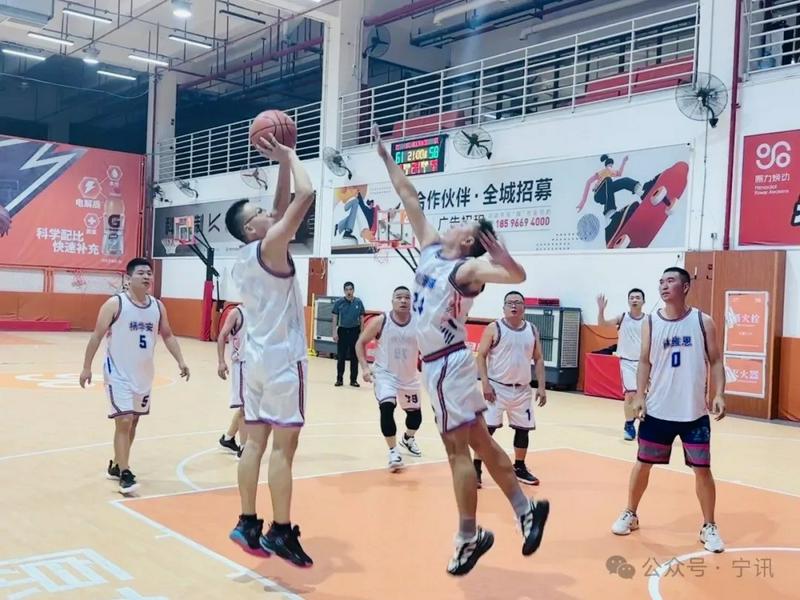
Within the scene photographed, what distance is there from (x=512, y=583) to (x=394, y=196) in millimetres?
13832

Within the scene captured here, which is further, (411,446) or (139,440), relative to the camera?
(139,440)

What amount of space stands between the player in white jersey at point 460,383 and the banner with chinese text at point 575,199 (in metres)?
8.99

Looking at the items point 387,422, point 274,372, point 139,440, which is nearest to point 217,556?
point 274,372

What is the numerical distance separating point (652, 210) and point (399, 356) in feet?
24.1

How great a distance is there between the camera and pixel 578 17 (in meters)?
18.0

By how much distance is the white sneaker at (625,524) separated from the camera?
518cm

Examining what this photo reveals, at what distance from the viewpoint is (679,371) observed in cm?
500

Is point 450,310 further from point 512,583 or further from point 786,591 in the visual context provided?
point 786,591

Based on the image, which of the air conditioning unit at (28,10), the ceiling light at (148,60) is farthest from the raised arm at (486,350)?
the ceiling light at (148,60)

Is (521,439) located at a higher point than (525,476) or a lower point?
higher

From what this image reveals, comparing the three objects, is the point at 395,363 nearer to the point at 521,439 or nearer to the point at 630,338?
the point at 521,439

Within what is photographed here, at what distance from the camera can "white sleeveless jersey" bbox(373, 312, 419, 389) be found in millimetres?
7281

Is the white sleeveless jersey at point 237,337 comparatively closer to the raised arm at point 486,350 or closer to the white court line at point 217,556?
the white court line at point 217,556

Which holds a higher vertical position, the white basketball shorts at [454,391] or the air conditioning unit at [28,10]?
the air conditioning unit at [28,10]
